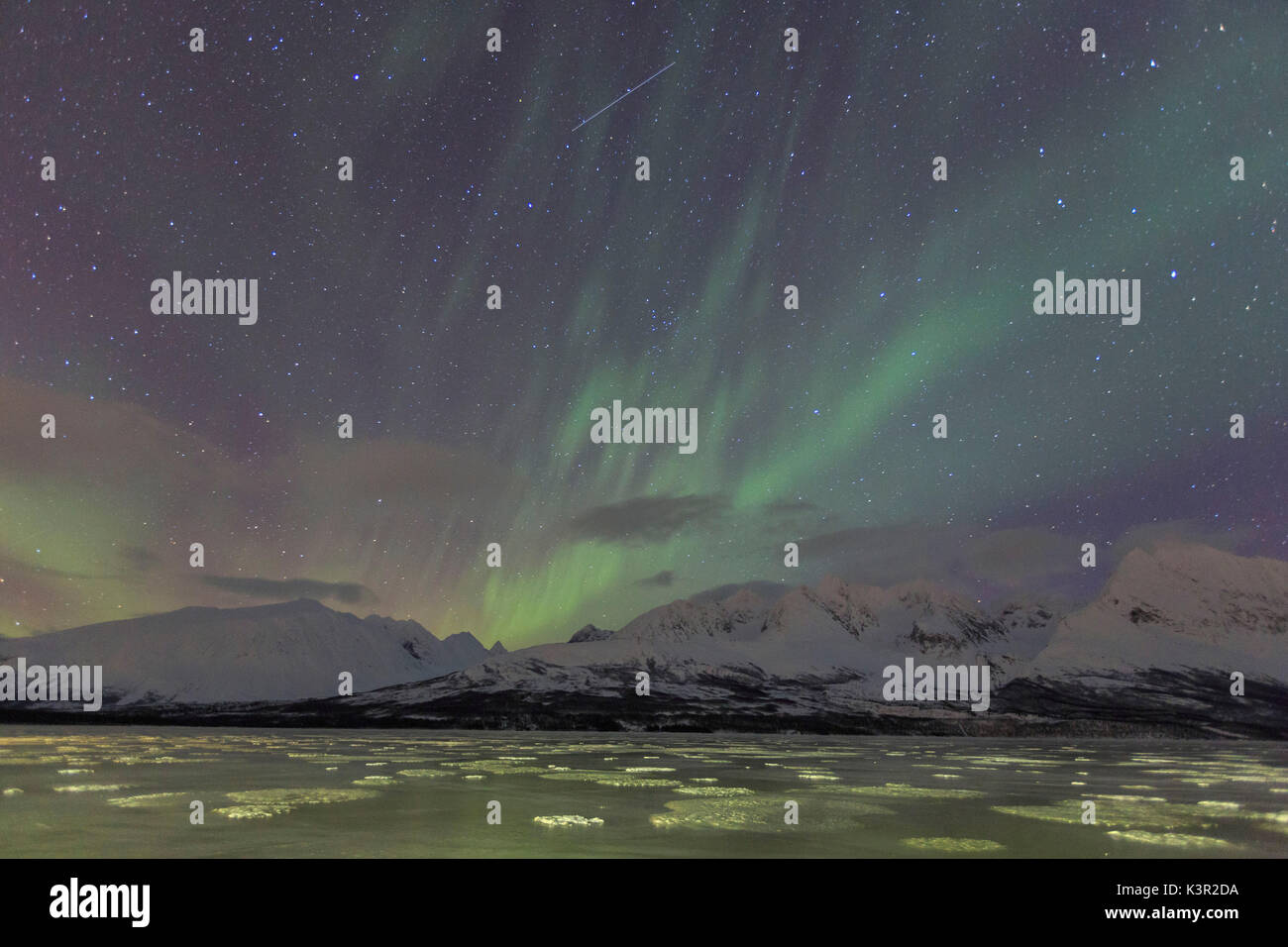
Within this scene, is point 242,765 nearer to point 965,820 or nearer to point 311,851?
point 311,851

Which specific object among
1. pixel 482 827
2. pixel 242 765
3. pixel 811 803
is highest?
pixel 482 827

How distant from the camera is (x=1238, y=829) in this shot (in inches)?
1405
